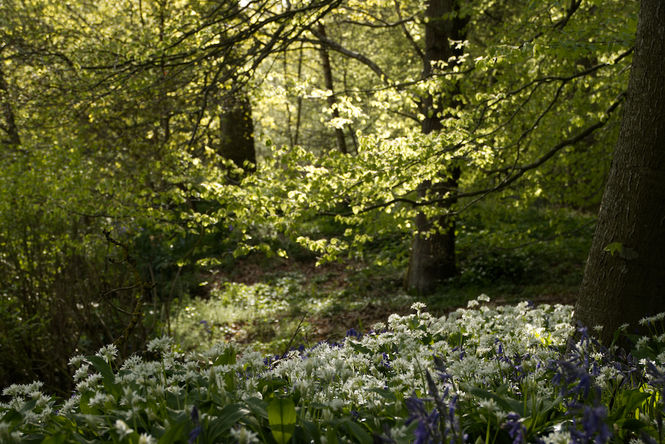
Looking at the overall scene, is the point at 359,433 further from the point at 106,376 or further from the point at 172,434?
the point at 106,376

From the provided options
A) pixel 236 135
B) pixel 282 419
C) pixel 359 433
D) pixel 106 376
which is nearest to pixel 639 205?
pixel 359 433

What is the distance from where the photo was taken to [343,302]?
32.4 ft

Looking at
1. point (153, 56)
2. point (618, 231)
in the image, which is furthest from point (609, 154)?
point (153, 56)

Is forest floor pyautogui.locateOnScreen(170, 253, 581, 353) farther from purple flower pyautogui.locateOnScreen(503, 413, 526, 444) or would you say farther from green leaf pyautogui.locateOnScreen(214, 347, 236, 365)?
purple flower pyautogui.locateOnScreen(503, 413, 526, 444)

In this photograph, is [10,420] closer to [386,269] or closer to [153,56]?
[153,56]

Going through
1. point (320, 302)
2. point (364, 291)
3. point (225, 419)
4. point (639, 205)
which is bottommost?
point (320, 302)

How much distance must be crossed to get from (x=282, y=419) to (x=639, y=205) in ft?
10.5

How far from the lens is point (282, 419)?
1.76 meters

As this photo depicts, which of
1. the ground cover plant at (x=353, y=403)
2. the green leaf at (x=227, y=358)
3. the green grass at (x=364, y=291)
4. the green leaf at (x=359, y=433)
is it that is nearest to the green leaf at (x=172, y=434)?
the ground cover plant at (x=353, y=403)

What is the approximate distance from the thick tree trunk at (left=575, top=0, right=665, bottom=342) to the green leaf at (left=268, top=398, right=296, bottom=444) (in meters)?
2.92

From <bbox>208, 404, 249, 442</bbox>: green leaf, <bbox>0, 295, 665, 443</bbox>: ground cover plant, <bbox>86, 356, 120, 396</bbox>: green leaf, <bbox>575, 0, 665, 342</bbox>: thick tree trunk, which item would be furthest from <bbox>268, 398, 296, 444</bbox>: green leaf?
<bbox>575, 0, 665, 342</bbox>: thick tree trunk

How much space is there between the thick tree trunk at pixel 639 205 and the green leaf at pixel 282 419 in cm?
292

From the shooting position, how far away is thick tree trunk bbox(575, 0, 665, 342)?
144 inches

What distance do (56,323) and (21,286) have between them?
1.04m
